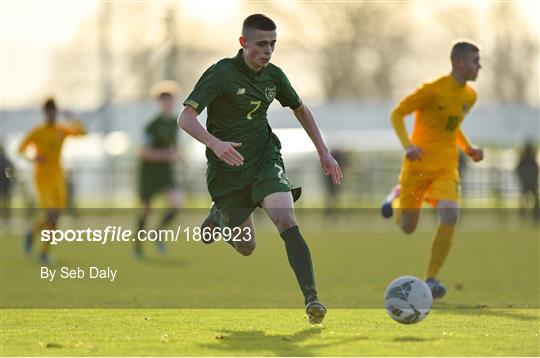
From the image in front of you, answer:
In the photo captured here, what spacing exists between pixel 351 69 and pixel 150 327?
51235 mm

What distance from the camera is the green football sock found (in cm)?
873

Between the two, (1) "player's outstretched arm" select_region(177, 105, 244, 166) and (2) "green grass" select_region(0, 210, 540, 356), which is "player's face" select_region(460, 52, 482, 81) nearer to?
(2) "green grass" select_region(0, 210, 540, 356)

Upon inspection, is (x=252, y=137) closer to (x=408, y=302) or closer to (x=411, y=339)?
(x=408, y=302)

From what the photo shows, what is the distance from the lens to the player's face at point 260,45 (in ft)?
29.5

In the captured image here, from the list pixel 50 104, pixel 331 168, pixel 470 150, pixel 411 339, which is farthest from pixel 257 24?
pixel 50 104

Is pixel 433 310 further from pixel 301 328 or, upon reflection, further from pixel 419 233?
pixel 419 233

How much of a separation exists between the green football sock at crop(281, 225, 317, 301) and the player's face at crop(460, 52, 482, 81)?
10.6ft

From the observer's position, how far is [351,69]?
5950 cm

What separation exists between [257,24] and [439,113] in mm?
3196

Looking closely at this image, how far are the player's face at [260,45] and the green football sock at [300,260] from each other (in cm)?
123

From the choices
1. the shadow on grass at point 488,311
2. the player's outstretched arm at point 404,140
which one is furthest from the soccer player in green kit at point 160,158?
the shadow on grass at point 488,311

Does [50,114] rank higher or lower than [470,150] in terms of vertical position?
higher

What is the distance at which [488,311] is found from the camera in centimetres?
1011

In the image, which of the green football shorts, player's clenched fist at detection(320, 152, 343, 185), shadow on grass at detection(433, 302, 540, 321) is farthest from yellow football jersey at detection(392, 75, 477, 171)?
player's clenched fist at detection(320, 152, 343, 185)
